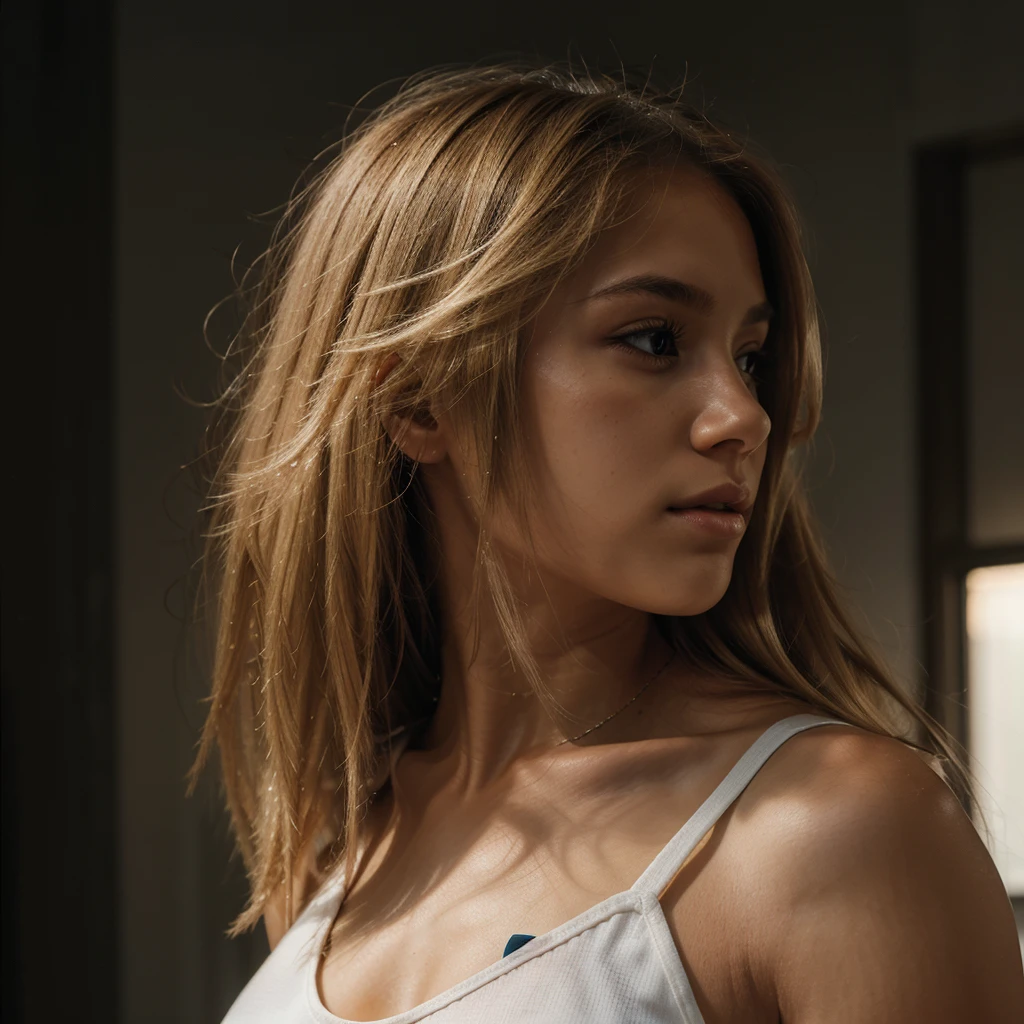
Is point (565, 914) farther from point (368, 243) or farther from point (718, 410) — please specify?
point (368, 243)

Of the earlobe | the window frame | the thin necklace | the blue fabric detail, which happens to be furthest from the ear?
the window frame

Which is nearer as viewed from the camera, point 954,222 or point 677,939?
point 677,939

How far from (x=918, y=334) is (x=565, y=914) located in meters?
1.31

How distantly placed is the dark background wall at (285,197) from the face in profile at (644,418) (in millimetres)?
601

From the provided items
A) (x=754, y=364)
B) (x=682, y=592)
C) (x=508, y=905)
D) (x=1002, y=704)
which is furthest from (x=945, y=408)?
(x=508, y=905)

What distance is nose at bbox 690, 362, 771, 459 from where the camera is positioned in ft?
3.04

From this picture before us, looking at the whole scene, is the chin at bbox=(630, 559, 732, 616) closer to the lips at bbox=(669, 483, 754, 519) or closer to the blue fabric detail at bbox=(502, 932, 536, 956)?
the lips at bbox=(669, 483, 754, 519)

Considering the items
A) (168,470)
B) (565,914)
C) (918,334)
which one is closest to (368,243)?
(565,914)

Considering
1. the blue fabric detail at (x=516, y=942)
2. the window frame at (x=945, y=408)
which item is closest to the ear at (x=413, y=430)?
the blue fabric detail at (x=516, y=942)

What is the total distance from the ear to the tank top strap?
13.6 inches

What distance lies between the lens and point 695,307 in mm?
958

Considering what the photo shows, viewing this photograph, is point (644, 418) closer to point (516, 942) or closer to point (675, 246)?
point (675, 246)

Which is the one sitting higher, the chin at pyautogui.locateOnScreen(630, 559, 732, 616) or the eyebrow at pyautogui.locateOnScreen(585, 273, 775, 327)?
the eyebrow at pyautogui.locateOnScreen(585, 273, 775, 327)

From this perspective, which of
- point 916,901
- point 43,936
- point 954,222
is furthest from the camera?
point 954,222
